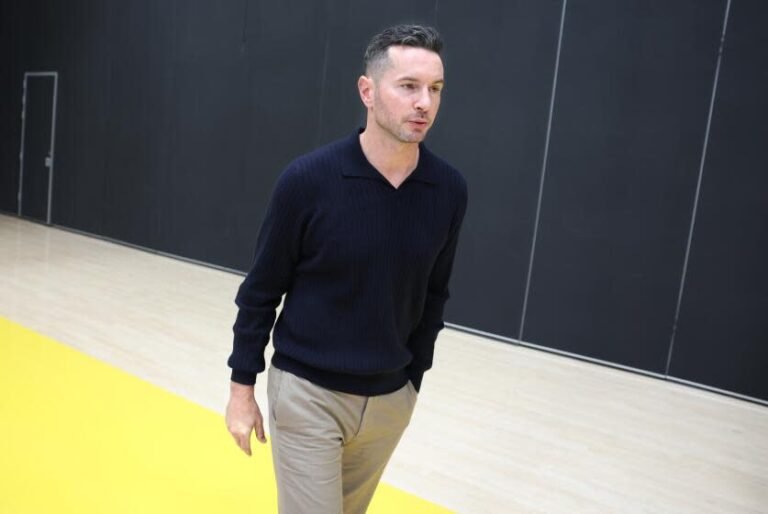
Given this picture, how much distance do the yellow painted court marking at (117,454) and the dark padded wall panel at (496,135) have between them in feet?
10.3

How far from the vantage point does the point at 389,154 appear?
66.4 inches

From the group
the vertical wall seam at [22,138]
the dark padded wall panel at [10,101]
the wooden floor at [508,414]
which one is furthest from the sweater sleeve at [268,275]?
the dark padded wall panel at [10,101]

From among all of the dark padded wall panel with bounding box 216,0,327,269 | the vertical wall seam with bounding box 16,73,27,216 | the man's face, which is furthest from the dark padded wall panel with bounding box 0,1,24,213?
the man's face

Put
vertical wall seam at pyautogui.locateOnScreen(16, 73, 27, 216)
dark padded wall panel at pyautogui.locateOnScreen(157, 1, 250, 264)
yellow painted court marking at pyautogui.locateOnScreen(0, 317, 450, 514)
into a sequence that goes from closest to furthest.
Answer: yellow painted court marking at pyautogui.locateOnScreen(0, 317, 450, 514)
dark padded wall panel at pyautogui.locateOnScreen(157, 1, 250, 264)
vertical wall seam at pyautogui.locateOnScreen(16, 73, 27, 216)

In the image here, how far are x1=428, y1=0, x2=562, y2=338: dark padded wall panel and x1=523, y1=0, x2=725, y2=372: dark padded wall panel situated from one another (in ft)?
0.60

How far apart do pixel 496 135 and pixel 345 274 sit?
195 inches

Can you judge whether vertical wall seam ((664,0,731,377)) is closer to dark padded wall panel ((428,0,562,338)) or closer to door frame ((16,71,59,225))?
dark padded wall panel ((428,0,562,338))

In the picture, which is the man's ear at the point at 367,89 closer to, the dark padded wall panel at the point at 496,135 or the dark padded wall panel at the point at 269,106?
the dark padded wall panel at the point at 496,135

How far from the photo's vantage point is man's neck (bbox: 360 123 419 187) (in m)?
1.68

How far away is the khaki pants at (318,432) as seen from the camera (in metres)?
1.66

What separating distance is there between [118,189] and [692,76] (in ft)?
25.1

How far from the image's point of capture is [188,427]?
3768 millimetres

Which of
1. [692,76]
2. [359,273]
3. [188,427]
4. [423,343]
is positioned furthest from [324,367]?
[692,76]

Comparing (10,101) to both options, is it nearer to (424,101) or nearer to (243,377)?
(243,377)
